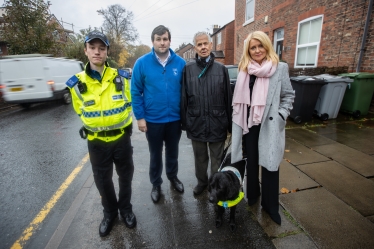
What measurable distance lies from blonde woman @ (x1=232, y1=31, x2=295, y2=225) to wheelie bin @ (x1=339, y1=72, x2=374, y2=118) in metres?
4.97

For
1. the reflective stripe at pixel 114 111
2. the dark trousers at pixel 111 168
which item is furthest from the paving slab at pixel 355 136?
the reflective stripe at pixel 114 111

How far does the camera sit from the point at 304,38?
865 cm

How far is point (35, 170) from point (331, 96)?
7116 millimetres

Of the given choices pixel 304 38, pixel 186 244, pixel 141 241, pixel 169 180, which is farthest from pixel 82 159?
pixel 304 38

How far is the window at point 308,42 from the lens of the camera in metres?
7.91

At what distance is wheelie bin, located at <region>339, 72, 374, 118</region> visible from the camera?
551cm

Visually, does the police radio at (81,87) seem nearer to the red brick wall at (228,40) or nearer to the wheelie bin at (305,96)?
the wheelie bin at (305,96)

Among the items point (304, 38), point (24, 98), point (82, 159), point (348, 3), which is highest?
point (348, 3)

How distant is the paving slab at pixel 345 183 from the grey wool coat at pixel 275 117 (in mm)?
1262

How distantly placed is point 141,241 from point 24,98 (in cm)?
940

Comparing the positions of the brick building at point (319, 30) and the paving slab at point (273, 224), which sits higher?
the brick building at point (319, 30)

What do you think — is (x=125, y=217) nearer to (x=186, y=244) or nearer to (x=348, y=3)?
(x=186, y=244)

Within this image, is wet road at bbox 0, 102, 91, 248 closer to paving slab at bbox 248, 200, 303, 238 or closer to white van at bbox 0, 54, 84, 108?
white van at bbox 0, 54, 84, 108

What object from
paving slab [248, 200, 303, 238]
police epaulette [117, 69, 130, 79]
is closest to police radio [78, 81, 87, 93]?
police epaulette [117, 69, 130, 79]
